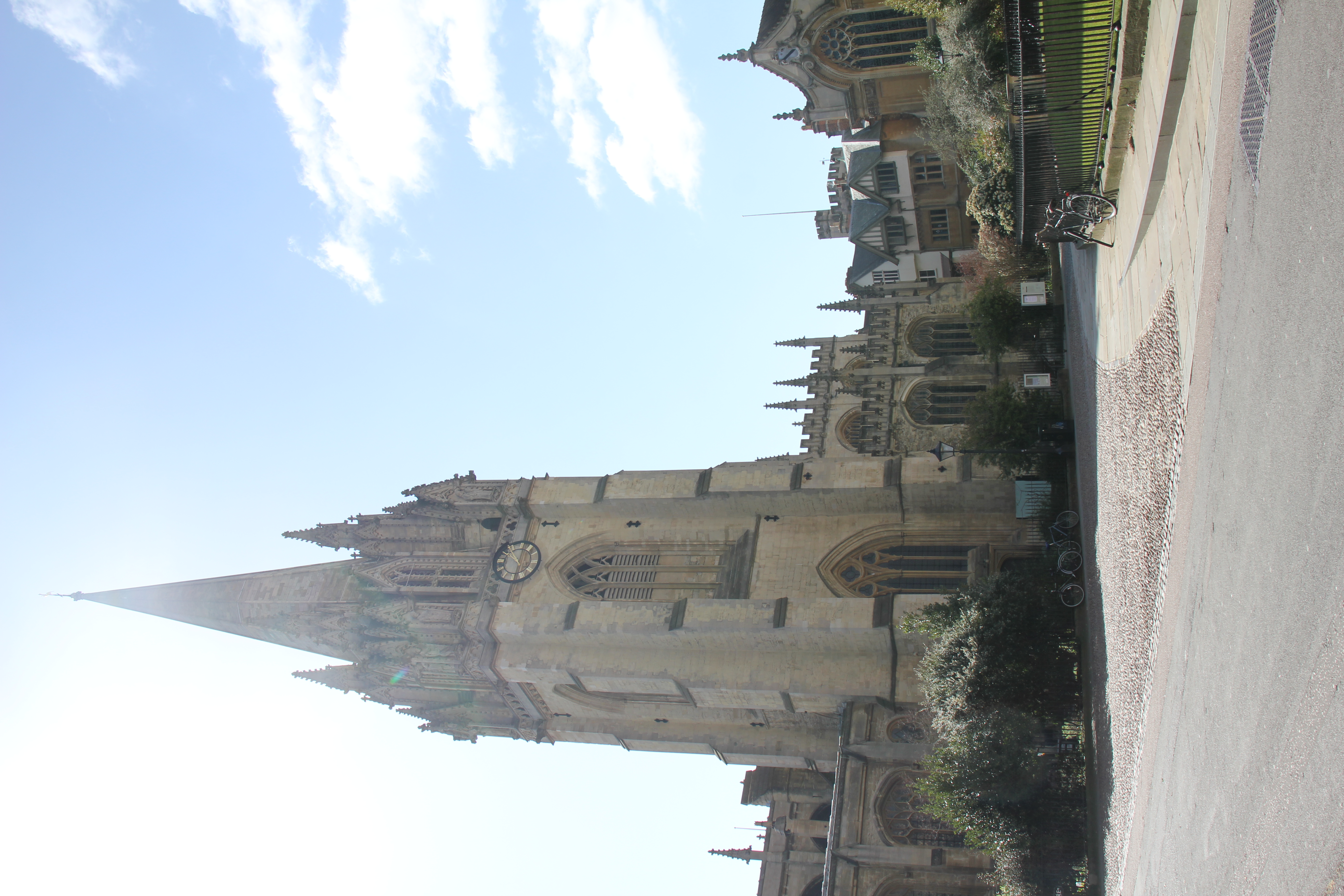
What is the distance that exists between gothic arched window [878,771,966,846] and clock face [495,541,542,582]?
1259 cm

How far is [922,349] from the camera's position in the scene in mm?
34906

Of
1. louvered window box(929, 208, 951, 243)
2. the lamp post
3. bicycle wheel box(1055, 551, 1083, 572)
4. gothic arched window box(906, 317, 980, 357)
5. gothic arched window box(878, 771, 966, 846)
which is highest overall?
louvered window box(929, 208, 951, 243)

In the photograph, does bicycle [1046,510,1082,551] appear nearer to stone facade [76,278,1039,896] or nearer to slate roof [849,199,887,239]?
stone facade [76,278,1039,896]

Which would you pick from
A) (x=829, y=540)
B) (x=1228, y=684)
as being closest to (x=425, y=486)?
(x=829, y=540)

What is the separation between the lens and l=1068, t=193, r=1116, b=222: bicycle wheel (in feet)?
57.2

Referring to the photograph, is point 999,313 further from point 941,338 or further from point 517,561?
point 517,561

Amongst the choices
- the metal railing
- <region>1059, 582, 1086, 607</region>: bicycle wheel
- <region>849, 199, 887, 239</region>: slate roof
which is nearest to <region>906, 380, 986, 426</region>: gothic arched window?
<region>849, 199, 887, 239</region>: slate roof

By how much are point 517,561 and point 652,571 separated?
14.7 ft

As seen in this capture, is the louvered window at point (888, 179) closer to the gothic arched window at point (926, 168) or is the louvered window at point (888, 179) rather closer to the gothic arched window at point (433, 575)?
the gothic arched window at point (926, 168)

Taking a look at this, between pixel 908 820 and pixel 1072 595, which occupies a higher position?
pixel 1072 595

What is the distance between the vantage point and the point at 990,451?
25781 millimetres

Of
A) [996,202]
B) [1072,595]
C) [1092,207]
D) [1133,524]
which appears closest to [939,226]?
[996,202]

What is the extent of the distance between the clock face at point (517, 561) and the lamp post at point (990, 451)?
12.8 metres

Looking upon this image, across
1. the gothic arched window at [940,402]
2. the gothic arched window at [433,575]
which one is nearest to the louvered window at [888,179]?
the gothic arched window at [940,402]
